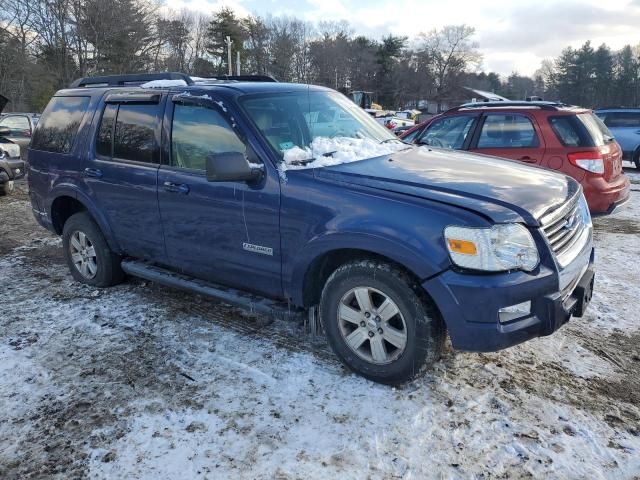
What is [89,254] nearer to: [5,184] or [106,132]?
[106,132]

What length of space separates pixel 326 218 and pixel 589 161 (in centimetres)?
437

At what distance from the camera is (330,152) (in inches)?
141

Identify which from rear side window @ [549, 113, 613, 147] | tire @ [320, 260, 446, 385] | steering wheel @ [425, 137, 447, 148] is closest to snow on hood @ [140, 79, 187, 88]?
tire @ [320, 260, 446, 385]

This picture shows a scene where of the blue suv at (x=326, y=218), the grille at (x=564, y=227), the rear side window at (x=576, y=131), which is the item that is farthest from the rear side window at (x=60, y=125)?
the rear side window at (x=576, y=131)

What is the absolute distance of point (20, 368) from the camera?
11.6ft

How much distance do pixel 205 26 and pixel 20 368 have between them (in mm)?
62036

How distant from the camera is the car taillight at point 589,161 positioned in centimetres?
608

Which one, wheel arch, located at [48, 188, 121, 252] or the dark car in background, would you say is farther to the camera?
the dark car in background

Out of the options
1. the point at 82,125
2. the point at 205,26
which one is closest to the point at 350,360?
the point at 82,125

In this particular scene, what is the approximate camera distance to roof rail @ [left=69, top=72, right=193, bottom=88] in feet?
14.4

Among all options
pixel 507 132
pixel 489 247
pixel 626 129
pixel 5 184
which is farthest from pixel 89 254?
pixel 626 129

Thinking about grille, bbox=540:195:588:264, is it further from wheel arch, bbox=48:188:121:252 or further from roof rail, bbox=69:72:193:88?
wheel arch, bbox=48:188:121:252

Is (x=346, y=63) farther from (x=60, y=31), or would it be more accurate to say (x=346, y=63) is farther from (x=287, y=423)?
(x=287, y=423)

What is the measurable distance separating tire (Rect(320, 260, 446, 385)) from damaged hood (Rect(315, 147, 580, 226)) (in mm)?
522
